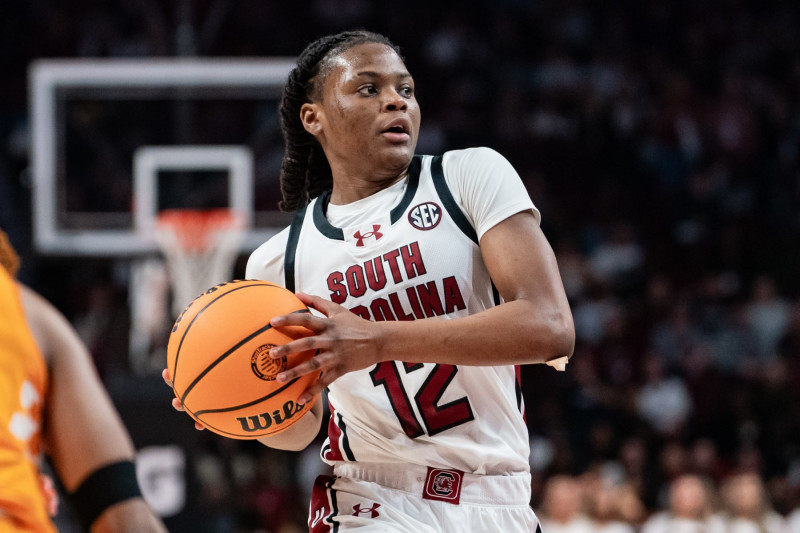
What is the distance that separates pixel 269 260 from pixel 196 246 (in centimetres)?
559

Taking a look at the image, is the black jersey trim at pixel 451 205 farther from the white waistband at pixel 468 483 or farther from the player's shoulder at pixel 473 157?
the white waistband at pixel 468 483

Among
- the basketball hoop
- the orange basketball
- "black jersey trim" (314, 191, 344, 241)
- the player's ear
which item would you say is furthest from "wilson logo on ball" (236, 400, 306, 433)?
the basketball hoop

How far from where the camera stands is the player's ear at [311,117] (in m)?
3.88

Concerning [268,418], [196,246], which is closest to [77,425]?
[268,418]

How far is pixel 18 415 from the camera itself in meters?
1.96

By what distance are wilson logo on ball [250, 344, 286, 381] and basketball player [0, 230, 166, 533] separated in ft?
2.67

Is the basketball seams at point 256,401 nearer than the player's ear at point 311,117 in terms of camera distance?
Yes

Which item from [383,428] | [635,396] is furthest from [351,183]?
[635,396]

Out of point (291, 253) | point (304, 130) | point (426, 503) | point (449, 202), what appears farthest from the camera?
point (304, 130)

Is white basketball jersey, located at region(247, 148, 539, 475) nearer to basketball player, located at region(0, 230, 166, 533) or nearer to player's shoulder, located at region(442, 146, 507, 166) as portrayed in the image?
player's shoulder, located at region(442, 146, 507, 166)

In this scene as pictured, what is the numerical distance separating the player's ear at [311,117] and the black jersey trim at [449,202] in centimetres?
55

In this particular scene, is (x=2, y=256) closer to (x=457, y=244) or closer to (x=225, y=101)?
(x=457, y=244)

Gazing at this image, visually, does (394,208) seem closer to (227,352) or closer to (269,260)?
(269,260)

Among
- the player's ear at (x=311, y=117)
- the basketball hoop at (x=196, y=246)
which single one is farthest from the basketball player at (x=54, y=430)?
the basketball hoop at (x=196, y=246)
